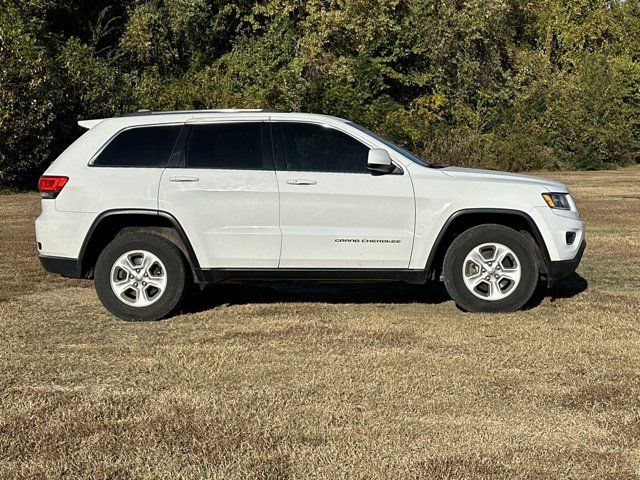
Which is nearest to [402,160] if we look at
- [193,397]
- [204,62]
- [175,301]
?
[175,301]

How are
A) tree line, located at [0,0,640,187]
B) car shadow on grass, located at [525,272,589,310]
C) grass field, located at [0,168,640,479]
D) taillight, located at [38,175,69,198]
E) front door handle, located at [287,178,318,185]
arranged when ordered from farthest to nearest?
1. tree line, located at [0,0,640,187]
2. car shadow on grass, located at [525,272,589,310]
3. taillight, located at [38,175,69,198]
4. front door handle, located at [287,178,318,185]
5. grass field, located at [0,168,640,479]

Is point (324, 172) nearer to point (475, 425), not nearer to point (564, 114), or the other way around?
point (475, 425)

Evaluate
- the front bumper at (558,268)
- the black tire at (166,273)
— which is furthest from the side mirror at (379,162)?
the black tire at (166,273)

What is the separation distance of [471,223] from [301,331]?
194cm

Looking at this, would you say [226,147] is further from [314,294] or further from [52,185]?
[314,294]

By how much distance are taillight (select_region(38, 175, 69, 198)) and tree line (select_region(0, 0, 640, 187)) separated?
16.7m

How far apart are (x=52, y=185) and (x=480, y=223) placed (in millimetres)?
3779

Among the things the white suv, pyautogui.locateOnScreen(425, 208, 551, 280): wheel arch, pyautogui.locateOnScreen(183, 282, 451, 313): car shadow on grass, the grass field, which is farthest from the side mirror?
pyautogui.locateOnScreen(183, 282, 451, 313): car shadow on grass

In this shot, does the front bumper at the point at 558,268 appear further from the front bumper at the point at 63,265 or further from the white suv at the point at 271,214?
Result: the front bumper at the point at 63,265

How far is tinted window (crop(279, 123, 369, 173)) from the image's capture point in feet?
25.6

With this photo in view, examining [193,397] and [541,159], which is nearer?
[193,397]

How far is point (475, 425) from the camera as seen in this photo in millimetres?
4820

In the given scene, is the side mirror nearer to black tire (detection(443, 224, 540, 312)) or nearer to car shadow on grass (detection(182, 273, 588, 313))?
black tire (detection(443, 224, 540, 312))

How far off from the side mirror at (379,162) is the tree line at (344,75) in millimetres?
17796
